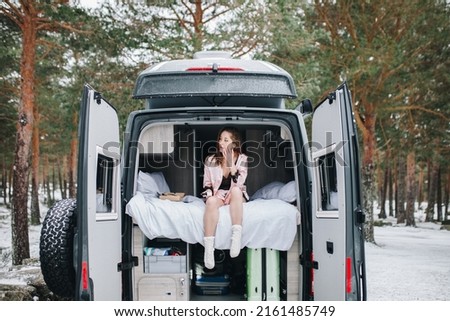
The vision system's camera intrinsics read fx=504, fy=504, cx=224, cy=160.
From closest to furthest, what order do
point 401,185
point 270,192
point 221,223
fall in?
1. point 221,223
2. point 270,192
3. point 401,185

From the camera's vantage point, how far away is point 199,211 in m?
4.34

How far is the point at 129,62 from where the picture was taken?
38.6ft

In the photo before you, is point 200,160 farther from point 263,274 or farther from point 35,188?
point 35,188

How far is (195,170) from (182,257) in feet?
4.35

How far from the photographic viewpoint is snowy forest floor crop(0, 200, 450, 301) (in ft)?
26.6

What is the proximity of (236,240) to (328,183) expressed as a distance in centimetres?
88

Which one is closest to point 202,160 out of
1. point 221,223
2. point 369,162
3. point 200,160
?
point 200,160

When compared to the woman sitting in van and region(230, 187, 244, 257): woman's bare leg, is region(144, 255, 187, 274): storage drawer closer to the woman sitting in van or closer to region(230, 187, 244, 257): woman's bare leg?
region(230, 187, 244, 257): woman's bare leg

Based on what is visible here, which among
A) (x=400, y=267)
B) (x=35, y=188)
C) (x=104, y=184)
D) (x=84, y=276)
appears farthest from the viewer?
(x=35, y=188)

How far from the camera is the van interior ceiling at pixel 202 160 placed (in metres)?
4.99

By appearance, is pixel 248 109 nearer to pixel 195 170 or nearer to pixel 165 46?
pixel 195 170

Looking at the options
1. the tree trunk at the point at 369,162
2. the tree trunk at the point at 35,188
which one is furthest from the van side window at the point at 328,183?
the tree trunk at the point at 35,188

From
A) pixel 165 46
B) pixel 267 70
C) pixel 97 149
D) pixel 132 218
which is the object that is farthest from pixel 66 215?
pixel 165 46

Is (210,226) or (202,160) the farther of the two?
(202,160)
